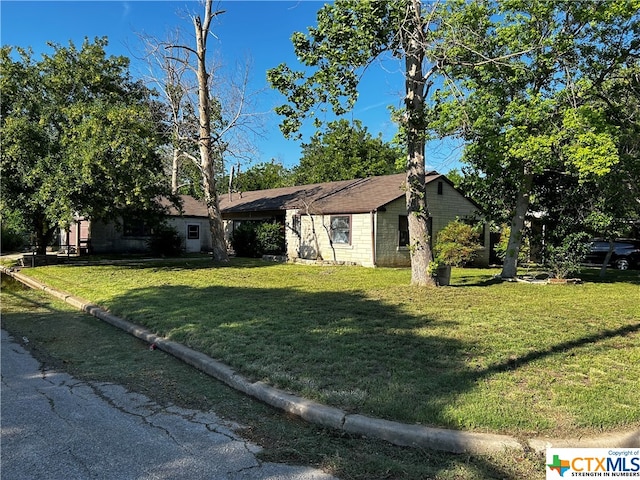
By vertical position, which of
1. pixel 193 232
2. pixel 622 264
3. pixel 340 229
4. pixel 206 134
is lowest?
pixel 622 264

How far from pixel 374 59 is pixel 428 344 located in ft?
27.1

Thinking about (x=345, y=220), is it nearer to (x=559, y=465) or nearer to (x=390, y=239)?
(x=390, y=239)

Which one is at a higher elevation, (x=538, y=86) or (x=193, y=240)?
(x=538, y=86)

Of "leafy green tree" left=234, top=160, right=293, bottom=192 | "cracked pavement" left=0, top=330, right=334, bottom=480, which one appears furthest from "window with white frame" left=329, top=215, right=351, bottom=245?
"leafy green tree" left=234, top=160, right=293, bottom=192

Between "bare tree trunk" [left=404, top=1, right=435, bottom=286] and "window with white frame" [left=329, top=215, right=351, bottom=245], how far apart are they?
26.0 feet

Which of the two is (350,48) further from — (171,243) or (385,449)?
(171,243)

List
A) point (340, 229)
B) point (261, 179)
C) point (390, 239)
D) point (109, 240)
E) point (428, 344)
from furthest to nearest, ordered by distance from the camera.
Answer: point (261, 179) < point (109, 240) < point (340, 229) < point (390, 239) < point (428, 344)

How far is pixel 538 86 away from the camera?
13633 millimetres

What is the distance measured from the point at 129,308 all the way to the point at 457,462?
7418 mm

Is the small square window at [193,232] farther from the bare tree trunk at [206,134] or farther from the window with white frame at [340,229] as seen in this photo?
the window with white frame at [340,229]

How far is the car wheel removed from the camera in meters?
24.5

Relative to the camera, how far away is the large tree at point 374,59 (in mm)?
11266

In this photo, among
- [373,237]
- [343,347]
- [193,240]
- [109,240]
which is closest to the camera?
[343,347]

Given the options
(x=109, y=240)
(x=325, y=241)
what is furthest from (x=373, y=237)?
(x=109, y=240)
